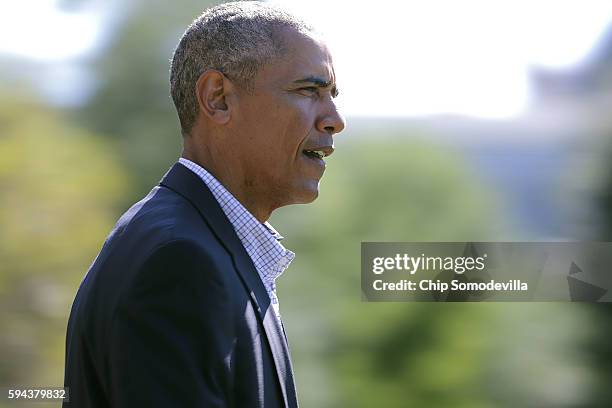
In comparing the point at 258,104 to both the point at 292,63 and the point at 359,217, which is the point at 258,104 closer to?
the point at 292,63

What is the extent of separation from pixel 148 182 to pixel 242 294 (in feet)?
6.67

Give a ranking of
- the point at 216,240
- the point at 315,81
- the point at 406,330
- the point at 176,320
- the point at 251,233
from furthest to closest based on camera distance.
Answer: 1. the point at 406,330
2. the point at 315,81
3. the point at 251,233
4. the point at 216,240
5. the point at 176,320

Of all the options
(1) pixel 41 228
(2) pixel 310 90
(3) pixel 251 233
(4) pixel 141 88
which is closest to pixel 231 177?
(3) pixel 251 233

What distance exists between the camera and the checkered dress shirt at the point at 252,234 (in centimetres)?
117

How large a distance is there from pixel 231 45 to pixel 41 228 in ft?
6.05

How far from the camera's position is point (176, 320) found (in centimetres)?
93

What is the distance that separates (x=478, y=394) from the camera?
9.82 feet

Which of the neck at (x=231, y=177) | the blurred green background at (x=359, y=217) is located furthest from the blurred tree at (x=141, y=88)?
the neck at (x=231, y=177)

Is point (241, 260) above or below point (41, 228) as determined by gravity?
below

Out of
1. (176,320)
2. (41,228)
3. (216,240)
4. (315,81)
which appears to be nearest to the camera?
(176,320)

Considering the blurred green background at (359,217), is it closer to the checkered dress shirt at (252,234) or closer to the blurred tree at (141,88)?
the blurred tree at (141,88)

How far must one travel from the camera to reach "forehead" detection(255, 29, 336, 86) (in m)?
1.27

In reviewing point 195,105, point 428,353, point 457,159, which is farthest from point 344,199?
point 195,105

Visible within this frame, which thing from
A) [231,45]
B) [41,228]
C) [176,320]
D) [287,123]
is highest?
[41,228]
